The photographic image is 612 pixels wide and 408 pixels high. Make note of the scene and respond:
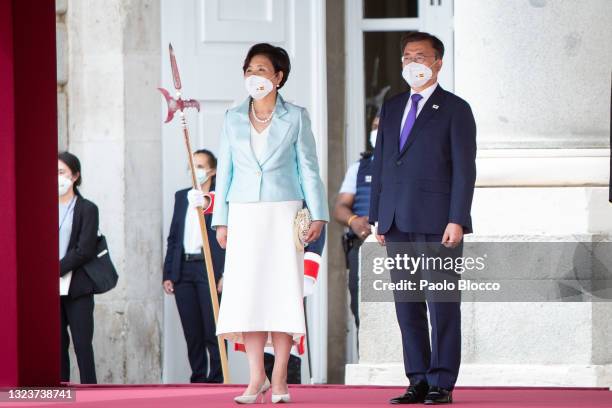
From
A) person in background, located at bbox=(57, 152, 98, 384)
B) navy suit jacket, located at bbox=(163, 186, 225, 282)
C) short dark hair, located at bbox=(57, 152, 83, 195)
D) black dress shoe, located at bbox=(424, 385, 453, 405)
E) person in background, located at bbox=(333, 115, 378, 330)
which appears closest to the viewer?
black dress shoe, located at bbox=(424, 385, 453, 405)

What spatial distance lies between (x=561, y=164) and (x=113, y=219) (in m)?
3.99

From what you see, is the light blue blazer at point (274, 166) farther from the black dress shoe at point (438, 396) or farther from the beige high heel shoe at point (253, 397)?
the black dress shoe at point (438, 396)

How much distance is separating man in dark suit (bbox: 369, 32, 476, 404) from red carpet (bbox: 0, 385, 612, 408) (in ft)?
0.65

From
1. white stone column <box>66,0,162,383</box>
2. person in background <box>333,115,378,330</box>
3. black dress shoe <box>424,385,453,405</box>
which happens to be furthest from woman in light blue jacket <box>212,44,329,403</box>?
white stone column <box>66,0,162,383</box>

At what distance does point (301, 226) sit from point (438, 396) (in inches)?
38.5

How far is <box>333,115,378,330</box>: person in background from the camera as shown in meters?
12.4

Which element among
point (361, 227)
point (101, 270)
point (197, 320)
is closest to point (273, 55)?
point (361, 227)

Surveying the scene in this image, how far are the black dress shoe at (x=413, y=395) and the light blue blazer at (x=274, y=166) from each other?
86 centimetres

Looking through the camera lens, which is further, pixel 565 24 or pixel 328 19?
pixel 328 19

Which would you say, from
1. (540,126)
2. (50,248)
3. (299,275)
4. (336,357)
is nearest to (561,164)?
(540,126)

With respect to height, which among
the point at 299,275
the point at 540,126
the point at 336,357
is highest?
the point at 540,126

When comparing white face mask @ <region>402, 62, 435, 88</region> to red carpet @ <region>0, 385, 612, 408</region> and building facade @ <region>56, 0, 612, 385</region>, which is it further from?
building facade @ <region>56, 0, 612, 385</region>

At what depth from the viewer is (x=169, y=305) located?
1346 cm

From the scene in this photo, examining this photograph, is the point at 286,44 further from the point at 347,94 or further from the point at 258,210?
the point at 258,210
